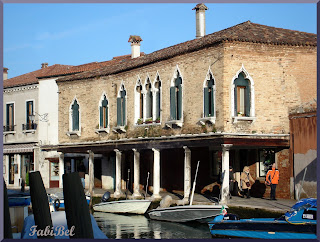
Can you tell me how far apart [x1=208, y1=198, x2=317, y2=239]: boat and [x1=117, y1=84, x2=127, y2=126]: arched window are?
37.5ft

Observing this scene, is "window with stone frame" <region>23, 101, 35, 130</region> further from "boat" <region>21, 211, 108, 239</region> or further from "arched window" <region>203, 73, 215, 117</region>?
"boat" <region>21, 211, 108, 239</region>

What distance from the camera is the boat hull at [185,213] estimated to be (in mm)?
19609

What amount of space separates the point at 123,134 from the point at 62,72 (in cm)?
983

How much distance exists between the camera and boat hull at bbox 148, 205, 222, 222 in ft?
64.3

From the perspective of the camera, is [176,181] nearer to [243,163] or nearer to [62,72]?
[243,163]

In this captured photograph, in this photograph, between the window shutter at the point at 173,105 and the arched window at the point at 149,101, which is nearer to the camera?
the window shutter at the point at 173,105

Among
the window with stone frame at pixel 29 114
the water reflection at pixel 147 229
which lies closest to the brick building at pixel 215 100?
the water reflection at pixel 147 229

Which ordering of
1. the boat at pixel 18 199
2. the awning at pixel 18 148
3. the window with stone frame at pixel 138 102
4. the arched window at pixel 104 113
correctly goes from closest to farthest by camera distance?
the boat at pixel 18 199
the window with stone frame at pixel 138 102
the arched window at pixel 104 113
the awning at pixel 18 148

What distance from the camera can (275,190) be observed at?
68.5ft

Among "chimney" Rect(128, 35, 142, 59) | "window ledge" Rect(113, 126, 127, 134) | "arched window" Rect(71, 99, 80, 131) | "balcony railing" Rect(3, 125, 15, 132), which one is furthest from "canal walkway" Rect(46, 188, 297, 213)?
"balcony railing" Rect(3, 125, 15, 132)

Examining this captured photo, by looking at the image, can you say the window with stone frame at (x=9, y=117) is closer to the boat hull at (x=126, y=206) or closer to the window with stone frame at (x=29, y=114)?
the window with stone frame at (x=29, y=114)

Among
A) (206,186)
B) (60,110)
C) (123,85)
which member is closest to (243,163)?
(206,186)

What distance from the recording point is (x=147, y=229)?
20.1 metres

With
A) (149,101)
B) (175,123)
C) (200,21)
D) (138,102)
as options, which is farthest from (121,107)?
(200,21)
